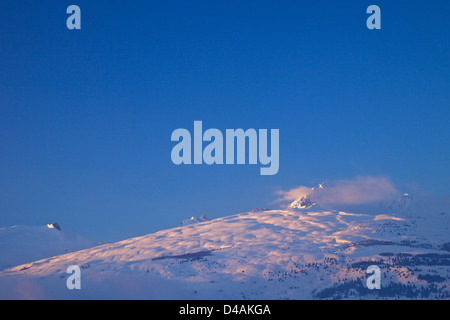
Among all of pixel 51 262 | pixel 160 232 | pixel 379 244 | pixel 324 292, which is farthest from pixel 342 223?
pixel 51 262

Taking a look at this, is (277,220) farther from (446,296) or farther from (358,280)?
(446,296)

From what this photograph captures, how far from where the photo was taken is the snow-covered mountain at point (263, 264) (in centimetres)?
7888

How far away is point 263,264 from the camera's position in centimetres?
9912

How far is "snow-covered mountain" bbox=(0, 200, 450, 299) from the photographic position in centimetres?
7888

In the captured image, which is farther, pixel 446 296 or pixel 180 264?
pixel 180 264

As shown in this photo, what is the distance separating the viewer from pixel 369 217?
165250 millimetres

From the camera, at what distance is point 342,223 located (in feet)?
504
